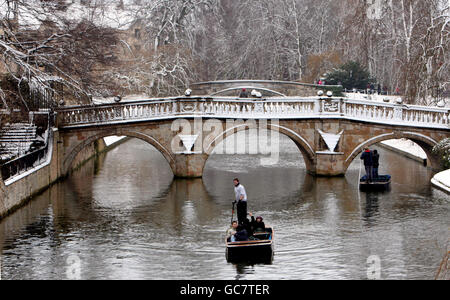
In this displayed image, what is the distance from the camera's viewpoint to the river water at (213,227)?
57.1 ft

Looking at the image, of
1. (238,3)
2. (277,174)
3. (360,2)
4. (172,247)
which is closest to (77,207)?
(172,247)

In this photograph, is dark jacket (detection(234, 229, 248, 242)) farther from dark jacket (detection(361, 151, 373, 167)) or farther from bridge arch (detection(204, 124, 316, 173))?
bridge arch (detection(204, 124, 316, 173))

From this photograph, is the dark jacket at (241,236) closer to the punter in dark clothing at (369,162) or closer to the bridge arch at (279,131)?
the punter in dark clothing at (369,162)

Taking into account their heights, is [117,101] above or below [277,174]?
above

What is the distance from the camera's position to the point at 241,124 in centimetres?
3041

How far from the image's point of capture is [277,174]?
106ft

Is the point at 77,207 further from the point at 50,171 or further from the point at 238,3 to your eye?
the point at 238,3

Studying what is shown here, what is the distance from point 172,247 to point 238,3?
132ft

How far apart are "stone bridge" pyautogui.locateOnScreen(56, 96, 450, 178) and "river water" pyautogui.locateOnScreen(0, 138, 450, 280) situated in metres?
1.08

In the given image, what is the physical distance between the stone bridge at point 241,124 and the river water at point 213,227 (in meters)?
1.08

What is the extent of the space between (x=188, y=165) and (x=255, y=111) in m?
3.26

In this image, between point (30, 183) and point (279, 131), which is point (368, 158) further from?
point (30, 183)

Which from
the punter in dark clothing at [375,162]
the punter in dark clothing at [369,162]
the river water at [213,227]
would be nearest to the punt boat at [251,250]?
the river water at [213,227]
